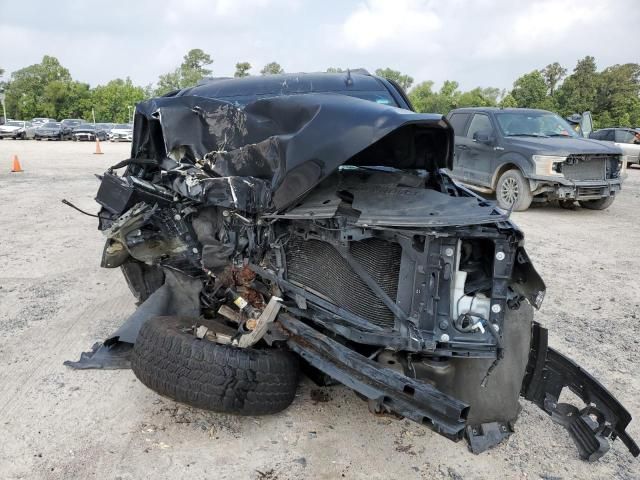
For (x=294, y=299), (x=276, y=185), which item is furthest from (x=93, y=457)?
(x=276, y=185)

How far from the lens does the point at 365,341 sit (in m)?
2.34

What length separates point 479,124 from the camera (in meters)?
9.60

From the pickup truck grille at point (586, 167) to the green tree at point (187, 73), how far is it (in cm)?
5698

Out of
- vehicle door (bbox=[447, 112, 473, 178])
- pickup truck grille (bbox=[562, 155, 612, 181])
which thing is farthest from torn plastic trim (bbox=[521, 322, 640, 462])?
vehicle door (bbox=[447, 112, 473, 178])

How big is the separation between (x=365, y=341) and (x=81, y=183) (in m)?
10.9

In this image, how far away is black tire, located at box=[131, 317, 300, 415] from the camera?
2.51 metres

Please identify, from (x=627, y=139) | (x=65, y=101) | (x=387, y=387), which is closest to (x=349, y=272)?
(x=387, y=387)

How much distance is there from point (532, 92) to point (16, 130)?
115ft

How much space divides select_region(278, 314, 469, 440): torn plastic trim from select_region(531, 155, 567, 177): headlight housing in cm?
705

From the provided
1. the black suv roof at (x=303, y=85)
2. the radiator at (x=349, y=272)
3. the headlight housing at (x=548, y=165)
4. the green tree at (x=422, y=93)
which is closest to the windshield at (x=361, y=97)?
the black suv roof at (x=303, y=85)

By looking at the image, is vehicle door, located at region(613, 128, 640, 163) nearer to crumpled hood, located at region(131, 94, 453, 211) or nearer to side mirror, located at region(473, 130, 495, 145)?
side mirror, located at region(473, 130, 495, 145)

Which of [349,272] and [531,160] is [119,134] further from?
[349,272]

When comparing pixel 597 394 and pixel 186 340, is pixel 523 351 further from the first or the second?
pixel 186 340

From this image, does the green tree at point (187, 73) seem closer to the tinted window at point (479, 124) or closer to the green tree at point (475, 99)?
the green tree at point (475, 99)
